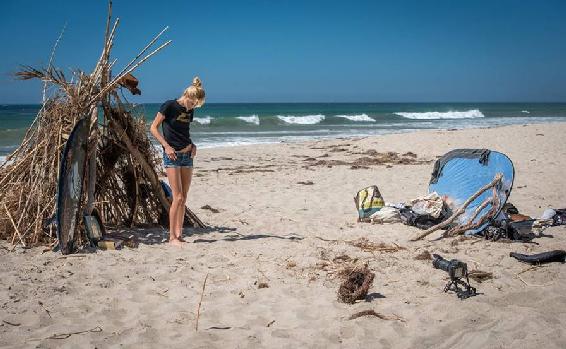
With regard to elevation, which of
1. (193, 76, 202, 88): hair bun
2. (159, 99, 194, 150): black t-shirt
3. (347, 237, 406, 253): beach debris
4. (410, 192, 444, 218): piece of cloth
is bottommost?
(347, 237, 406, 253): beach debris

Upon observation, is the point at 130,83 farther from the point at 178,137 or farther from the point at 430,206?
the point at 430,206

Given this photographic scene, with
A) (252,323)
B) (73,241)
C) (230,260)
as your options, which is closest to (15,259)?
(73,241)

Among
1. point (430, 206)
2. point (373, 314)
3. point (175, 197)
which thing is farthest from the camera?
point (430, 206)

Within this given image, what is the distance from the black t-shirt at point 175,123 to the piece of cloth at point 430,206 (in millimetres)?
3097

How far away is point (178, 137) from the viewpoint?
4953 millimetres

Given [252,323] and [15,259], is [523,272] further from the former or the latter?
[15,259]

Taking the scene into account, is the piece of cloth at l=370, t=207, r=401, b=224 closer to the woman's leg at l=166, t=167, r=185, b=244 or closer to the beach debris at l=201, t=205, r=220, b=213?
the beach debris at l=201, t=205, r=220, b=213

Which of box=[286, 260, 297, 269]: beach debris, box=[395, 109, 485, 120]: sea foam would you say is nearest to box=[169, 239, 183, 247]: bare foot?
box=[286, 260, 297, 269]: beach debris

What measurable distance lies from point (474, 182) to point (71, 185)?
4.66m

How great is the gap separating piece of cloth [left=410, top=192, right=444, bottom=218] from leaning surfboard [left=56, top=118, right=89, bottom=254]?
400 cm

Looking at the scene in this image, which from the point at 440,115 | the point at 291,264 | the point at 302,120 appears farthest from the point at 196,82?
the point at 440,115

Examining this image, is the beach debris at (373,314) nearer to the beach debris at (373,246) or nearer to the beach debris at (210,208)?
the beach debris at (373,246)

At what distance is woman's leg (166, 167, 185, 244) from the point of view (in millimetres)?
4988

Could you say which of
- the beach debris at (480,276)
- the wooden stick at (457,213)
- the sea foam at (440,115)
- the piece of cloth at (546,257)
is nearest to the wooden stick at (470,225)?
the wooden stick at (457,213)
